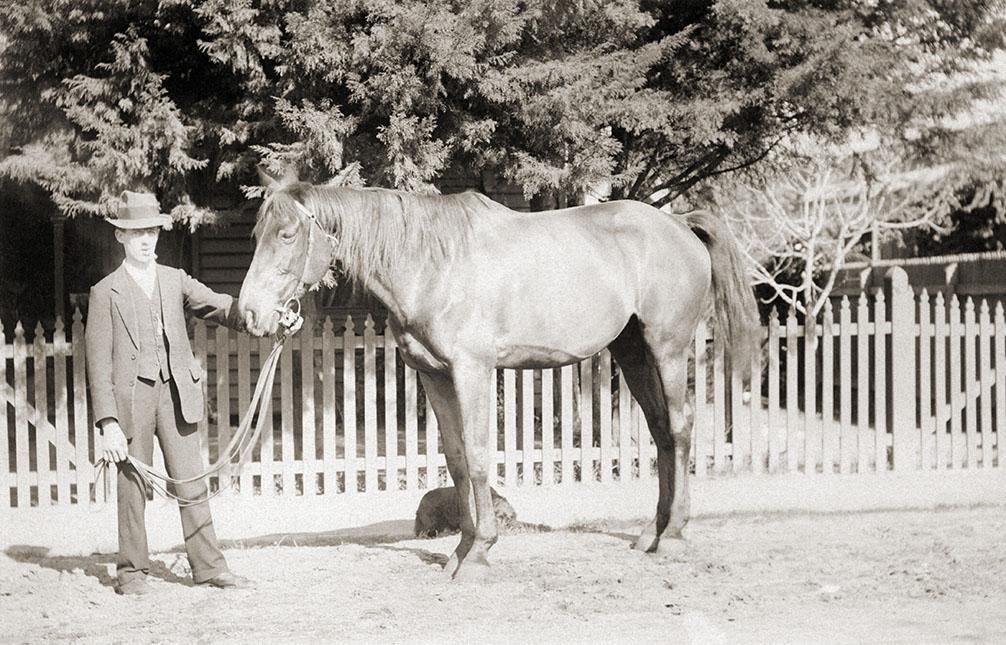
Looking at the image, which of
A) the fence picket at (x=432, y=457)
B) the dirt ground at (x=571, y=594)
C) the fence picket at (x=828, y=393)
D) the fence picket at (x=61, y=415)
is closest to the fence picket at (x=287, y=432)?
the fence picket at (x=432, y=457)

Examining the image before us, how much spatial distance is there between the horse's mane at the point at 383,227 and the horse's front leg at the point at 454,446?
67 cm

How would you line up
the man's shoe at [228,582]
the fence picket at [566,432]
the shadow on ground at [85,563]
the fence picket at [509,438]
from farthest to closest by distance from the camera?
the fence picket at [566,432]
the fence picket at [509,438]
the shadow on ground at [85,563]
the man's shoe at [228,582]

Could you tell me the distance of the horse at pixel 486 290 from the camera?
5.17m

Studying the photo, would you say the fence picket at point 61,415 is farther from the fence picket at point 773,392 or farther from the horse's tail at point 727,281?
the fence picket at point 773,392

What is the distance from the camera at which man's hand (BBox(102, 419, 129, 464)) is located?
493cm

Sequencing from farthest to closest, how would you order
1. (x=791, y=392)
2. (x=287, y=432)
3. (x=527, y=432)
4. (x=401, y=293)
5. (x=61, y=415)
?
(x=791, y=392), (x=527, y=432), (x=287, y=432), (x=61, y=415), (x=401, y=293)

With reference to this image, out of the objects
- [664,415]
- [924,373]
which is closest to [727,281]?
[664,415]

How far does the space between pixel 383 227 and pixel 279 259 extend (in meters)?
0.60

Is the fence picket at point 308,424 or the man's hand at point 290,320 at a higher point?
the man's hand at point 290,320

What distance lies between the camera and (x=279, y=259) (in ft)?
16.5

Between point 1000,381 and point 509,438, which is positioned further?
point 1000,381

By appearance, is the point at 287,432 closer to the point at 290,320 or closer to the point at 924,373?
the point at 290,320

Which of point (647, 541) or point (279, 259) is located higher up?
point (279, 259)

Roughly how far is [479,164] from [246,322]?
8.92ft
